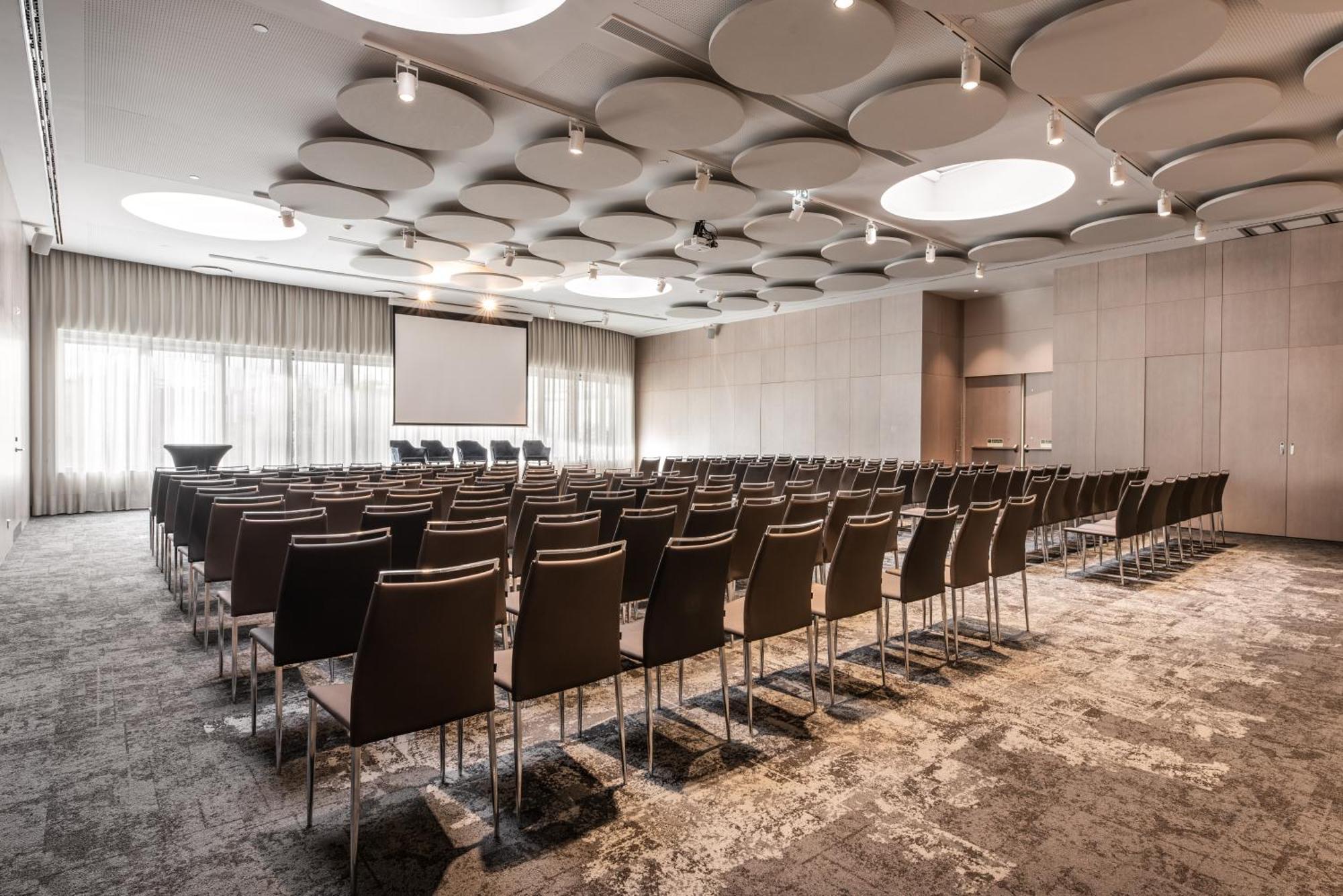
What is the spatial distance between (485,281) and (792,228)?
6039 mm

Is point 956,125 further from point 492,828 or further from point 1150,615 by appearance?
point 492,828

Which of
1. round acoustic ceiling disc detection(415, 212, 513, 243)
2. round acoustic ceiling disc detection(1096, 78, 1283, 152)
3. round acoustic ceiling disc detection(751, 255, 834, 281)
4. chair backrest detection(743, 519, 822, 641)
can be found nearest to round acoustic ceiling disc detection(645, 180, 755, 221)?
round acoustic ceiling disc detection(415, 212, 513, 243)

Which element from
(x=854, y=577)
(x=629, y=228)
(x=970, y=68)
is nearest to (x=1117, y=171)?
(x=970, y=68)

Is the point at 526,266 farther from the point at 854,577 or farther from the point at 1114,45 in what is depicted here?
the point at 854,577

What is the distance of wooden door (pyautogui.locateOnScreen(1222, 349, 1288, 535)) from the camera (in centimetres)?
942

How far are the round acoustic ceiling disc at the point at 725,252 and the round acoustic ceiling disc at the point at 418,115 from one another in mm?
4303

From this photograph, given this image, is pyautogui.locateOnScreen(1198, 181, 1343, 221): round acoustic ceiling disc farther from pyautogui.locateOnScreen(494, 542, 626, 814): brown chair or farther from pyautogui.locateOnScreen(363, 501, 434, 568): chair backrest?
pyautogui.locateOnScreen(363, 501, 434, 568): chair backrest

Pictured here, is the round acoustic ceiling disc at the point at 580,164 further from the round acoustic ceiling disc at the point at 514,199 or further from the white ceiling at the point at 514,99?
the round acoustic ceiling disc at the point at 514,199

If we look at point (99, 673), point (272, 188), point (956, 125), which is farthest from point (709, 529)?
point (272, 188)

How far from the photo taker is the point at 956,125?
18.3 feet

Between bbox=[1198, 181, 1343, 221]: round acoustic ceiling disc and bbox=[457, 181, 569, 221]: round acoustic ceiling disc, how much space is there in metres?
7.54

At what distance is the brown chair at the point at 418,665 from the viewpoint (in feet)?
6.79

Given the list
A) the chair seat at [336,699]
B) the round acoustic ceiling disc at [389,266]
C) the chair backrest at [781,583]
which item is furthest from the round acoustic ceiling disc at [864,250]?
the chair seat at [336,699]

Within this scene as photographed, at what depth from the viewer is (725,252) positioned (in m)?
9.90
